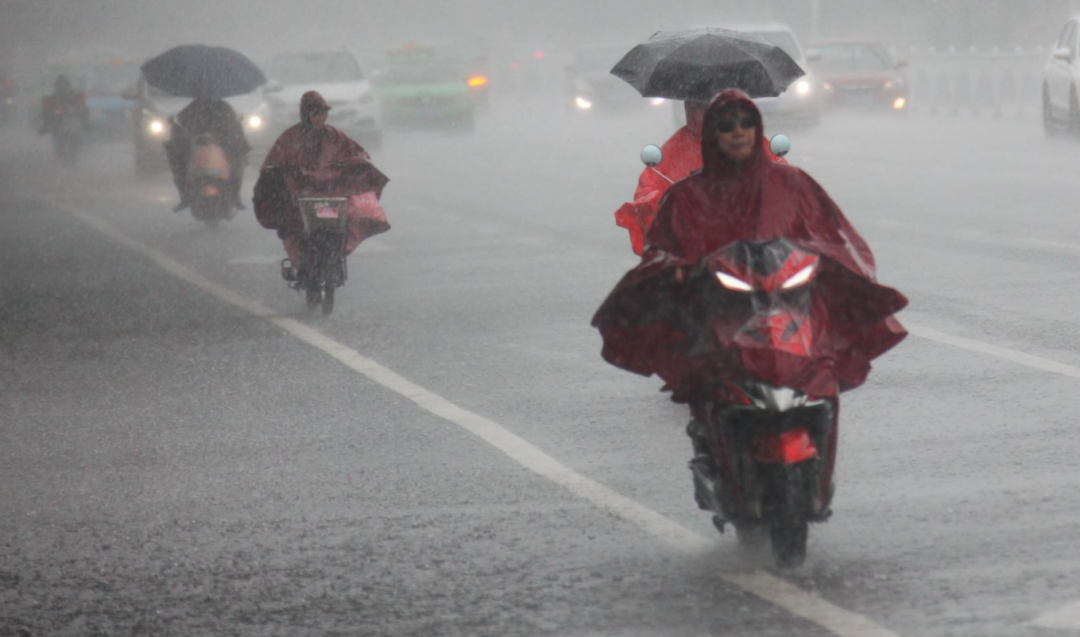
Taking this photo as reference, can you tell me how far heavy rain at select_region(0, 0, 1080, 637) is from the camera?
18.0ft

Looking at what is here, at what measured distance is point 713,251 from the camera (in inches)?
223

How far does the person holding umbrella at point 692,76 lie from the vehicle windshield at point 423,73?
28381 mm

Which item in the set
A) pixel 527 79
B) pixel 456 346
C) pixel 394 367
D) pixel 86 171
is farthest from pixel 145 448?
pixel 527 79

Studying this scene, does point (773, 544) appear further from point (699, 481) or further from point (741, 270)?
point (741, 270)

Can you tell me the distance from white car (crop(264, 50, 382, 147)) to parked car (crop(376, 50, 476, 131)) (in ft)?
16.9

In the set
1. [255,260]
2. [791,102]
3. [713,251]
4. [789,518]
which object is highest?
[713,251]

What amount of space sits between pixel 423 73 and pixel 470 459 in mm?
30629

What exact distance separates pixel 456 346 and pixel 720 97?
16.2ft

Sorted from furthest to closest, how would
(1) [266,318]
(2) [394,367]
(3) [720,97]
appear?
1. (1) [266,318]
2. (2) [394,367]
3. (3) [720,97]

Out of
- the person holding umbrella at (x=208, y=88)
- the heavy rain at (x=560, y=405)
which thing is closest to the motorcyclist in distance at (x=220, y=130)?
the person holding umbrella at (x=208, y=88)

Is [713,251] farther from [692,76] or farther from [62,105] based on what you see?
[62,105]

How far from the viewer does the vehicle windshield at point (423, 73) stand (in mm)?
37406

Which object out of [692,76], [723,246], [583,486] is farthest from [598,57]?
[723,246]

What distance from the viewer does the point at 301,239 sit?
12.4 m
